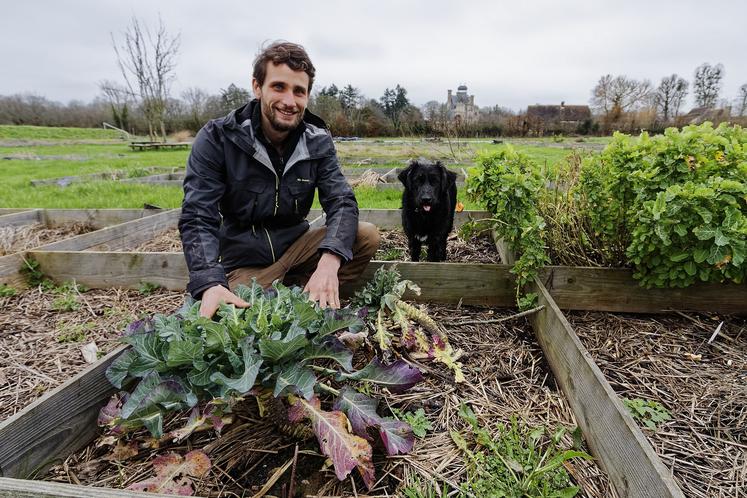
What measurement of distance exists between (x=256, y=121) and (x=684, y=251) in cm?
301

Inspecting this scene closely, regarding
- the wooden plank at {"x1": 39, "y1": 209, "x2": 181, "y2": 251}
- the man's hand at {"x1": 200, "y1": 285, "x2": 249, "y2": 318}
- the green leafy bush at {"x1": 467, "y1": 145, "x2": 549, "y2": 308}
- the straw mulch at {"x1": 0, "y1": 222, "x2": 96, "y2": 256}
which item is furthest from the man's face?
the straw mulch at {"x1": 0, "y1": 222, "x2": 96, "y2": 256}

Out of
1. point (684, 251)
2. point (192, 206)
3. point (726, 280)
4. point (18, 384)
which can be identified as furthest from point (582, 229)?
point (18, 384)

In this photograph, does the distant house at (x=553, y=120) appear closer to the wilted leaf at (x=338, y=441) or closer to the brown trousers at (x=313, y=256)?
the brown trousers at (x=313, y=256)

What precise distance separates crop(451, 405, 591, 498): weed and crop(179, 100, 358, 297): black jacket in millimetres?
1413

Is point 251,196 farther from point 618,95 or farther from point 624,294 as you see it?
point 618,95

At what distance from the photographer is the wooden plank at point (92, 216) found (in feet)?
18.2

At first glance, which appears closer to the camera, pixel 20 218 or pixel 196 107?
pixel 20 218

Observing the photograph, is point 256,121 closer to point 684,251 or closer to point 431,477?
point 431,477

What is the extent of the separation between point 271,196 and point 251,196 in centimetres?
14

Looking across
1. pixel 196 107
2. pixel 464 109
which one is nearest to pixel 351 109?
pixel 464 109

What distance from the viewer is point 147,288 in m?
3.61

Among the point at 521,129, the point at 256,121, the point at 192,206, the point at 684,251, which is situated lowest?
the point at 684,251

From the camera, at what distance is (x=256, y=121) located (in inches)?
111

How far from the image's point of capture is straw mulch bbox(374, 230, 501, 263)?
14.2ft
